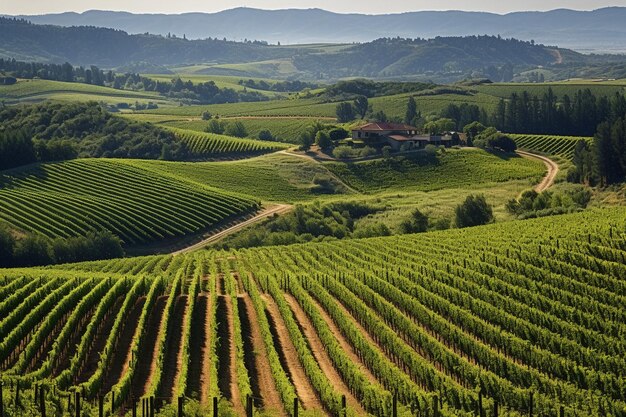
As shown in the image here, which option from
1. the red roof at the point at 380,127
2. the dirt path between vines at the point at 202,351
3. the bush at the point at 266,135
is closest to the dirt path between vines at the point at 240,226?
the red roof at the point at 380,127

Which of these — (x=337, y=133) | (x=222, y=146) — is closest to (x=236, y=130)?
(x=222, y=146)

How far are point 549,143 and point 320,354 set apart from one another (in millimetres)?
112916

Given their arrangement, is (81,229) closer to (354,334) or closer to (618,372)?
(354,334)

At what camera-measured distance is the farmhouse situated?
466ft

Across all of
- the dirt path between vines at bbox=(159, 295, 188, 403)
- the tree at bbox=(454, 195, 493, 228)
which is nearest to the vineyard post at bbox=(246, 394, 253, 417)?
the dirt path between vines at bbox=(159, 295, 188, 403)

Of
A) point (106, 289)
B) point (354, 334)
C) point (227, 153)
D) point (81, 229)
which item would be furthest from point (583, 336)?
point (227, 153)

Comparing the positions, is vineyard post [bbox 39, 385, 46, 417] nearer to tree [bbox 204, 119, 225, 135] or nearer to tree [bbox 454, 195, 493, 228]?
tree [bbox 454, 195, 493, 228]

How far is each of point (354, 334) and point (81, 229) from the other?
5739cm

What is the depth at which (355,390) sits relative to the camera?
121 ft

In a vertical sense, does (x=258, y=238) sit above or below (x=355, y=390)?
below

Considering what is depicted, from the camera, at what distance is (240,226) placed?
104312 millimetres

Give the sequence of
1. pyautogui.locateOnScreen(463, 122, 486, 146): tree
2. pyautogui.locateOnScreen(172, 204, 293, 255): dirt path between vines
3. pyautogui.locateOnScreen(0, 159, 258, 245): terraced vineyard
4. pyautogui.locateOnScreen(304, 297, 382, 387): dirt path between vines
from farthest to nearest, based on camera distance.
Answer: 1. pyautogui.locateOnScreen(463, 122, 486, 146): tree
2. pyautogui.locateOnScreen(172, 204, 293, 255): dirt path between vines
3. pyautogui.locateOnScreen(0, 159, 258, 245): terraced vineyard
4. pyautogui.locateOnScreen(304, 297, 382, 387): dirt path between vines

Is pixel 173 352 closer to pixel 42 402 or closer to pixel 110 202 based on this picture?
pixel 42 402

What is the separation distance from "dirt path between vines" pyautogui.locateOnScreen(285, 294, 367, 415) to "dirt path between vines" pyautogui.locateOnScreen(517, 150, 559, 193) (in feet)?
222
